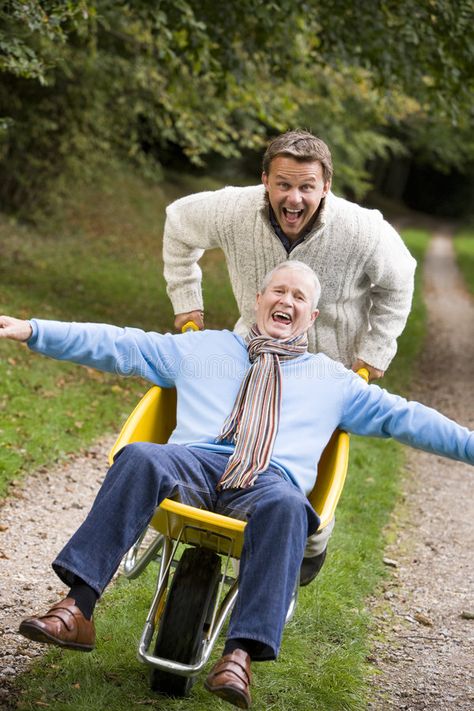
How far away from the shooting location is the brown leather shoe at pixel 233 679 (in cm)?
262

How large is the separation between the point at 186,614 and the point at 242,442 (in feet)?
2.01

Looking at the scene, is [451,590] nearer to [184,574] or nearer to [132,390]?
[184,574]

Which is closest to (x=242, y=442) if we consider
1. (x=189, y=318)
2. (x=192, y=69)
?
(x=189, y=318)

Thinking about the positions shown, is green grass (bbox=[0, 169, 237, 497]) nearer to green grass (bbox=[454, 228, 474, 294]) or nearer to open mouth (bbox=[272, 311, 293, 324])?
open mouth (bbox=[272, 311, 293, 324])

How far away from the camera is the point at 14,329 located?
296cm

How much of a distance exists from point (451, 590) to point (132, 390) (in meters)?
3.91

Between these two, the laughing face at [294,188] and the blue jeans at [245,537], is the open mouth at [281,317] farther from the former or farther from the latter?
the blue jeans at [245,537]

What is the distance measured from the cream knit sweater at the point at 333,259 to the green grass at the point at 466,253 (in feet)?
51.1

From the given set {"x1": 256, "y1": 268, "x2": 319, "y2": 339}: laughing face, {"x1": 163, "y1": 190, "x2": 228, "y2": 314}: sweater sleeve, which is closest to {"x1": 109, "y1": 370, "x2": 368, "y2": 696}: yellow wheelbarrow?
{"x1": 256, "y1": 268, "x2": 319, "y2": 339}: laughing face

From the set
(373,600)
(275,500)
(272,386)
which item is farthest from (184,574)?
(373,600)

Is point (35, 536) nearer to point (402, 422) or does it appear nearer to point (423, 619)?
point (423, 619)

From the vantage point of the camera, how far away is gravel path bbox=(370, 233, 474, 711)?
3.53 meters

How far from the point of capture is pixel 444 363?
11.6 metres

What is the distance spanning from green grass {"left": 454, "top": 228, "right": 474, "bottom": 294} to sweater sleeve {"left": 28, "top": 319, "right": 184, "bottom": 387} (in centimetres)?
1639
